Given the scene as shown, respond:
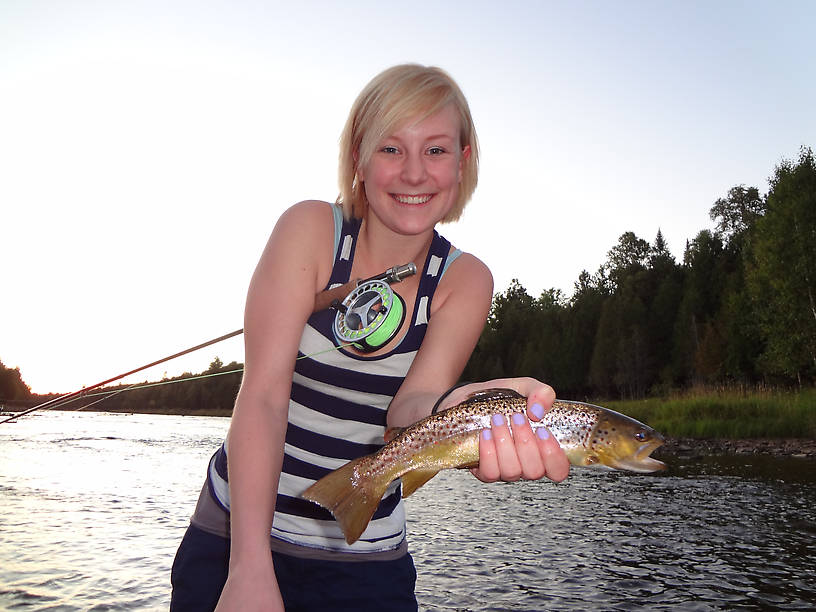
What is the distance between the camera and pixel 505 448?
7.45 ft

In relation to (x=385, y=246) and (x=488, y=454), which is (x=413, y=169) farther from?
(x=488, y=454)

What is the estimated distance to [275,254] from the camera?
252 cm

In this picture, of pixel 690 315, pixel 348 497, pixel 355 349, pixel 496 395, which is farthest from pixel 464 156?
pixel 690 315

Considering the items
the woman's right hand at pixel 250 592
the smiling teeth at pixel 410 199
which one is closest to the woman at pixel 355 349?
the smiling teeth at pixel 410 199

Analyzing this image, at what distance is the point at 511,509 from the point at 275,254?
531 inches

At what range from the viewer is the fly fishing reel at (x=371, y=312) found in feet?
8.62

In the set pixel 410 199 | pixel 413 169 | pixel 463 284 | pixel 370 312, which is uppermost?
pixel 413 169

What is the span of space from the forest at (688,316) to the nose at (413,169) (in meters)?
27.7

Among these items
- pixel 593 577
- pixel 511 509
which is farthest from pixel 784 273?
pixel 593 577

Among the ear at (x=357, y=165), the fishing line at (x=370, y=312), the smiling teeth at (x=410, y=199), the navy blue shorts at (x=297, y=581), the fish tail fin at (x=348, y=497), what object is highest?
the ear at (x=357, y=165)

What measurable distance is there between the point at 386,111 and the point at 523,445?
1431 millimetres

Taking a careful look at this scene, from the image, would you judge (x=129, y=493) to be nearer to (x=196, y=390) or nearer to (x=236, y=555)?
(x=236, y=555)

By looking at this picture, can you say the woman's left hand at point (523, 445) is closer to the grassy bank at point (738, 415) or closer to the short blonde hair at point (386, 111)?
the short blonde hair at point (386, 111)

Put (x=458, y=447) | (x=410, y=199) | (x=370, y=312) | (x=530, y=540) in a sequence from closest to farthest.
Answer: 1. (x=458, y=447)
2. (x=370, y=312)
3. (x=410, y=199)
4. (x=530, y=540)
